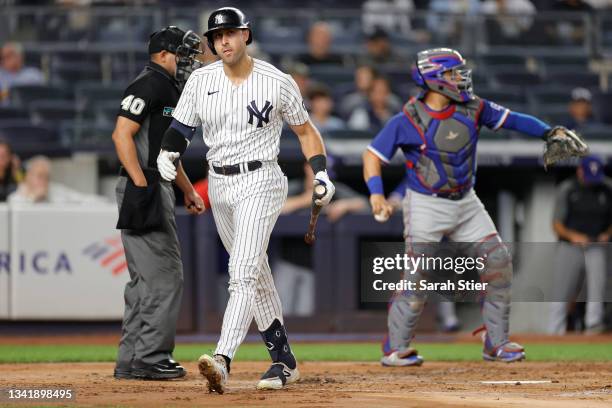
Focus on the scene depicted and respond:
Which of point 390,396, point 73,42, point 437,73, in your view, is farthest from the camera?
point 73,42

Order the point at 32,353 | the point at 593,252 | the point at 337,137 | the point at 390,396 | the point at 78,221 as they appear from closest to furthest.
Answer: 1. the point at 390,396
2. the point at 32,353
3. the point at 78,221
4. the point at 593,252
5. the point at 337,137

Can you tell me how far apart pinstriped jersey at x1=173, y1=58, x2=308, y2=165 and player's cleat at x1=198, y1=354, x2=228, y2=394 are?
3.41ft

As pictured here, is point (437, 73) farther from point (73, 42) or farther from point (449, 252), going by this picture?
point (73, 42)

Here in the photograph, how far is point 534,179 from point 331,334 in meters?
3.13

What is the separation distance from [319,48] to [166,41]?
7694mm

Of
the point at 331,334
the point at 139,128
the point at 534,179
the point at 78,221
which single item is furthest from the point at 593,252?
the point at 139,128

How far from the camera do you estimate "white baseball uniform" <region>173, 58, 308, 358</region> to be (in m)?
5.98

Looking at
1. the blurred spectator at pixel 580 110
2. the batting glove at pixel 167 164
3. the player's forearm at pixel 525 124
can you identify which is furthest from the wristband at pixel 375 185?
the blurred spectator at pixel 580 110

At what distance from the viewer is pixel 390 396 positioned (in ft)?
18.9

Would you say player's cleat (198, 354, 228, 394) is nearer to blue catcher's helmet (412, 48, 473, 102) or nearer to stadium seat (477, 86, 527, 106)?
blue catcher's helmet (412, 48, 473, 102)

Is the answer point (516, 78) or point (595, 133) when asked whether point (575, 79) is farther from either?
point (595, 133)

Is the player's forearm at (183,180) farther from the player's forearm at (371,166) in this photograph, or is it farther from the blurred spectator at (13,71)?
the blurred spectator at (13,71)

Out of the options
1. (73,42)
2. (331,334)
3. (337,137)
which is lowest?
(331,334)

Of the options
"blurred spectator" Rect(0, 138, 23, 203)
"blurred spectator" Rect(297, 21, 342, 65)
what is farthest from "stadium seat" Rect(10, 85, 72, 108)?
"blurred spectator" Rect(297, 21, 342, 65)
